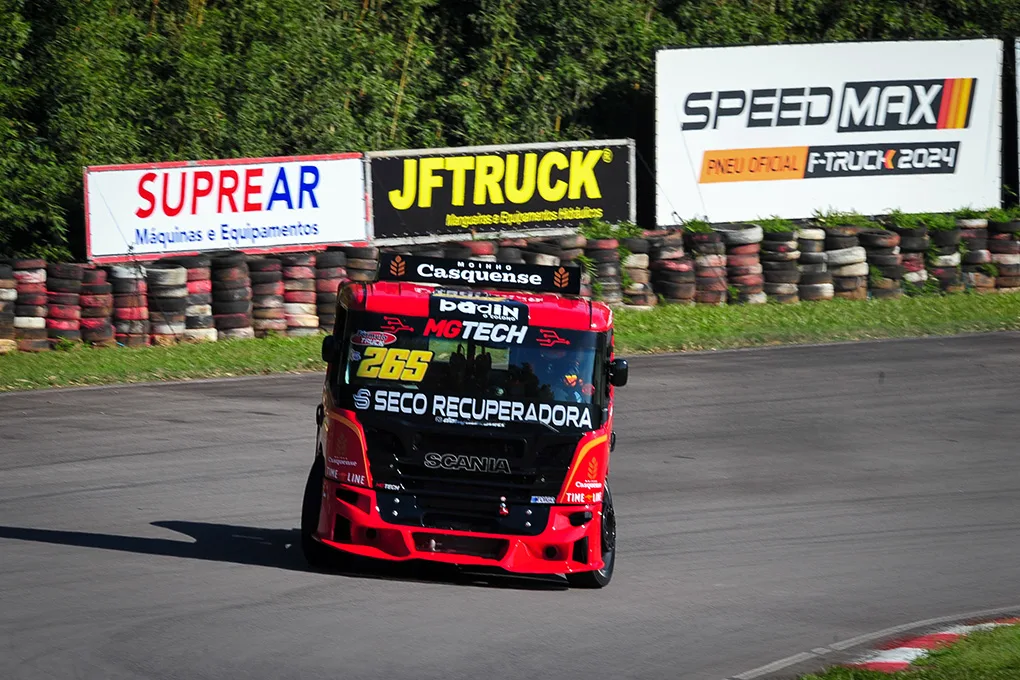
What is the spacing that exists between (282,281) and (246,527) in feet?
28.9

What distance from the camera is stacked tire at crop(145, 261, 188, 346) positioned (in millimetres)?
19312

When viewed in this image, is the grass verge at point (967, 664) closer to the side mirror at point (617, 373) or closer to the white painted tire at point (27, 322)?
the side mirror at point (617, 373)

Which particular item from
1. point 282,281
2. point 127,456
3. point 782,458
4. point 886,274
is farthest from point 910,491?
point 886,274

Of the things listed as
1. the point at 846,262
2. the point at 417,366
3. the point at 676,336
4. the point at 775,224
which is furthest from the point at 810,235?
the point at 417,366

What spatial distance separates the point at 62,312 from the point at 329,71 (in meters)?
8.72

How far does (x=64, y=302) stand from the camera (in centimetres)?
1894

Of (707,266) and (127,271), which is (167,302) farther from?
(707,266)

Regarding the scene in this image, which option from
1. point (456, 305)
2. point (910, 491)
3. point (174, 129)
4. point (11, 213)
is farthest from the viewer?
point (174, 129)

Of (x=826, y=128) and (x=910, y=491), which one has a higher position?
(x=826, y=128)

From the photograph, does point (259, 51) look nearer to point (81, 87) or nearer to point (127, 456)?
point (81, 87)

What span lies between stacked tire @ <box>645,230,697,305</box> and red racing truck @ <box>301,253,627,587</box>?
41.3 ft

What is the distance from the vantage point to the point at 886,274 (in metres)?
24.3

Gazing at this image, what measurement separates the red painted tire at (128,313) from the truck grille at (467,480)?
1025cm

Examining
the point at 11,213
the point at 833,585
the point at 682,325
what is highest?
the point at 11,213
